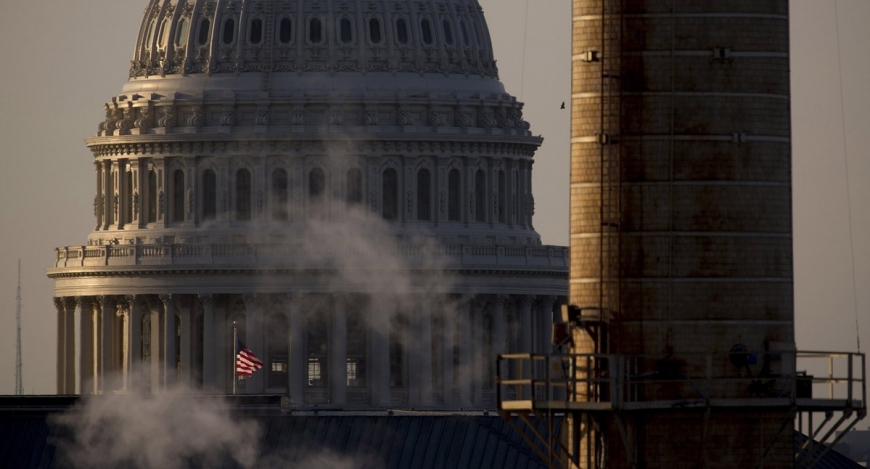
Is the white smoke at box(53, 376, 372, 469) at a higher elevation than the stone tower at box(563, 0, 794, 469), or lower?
lower

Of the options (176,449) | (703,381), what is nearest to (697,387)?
(703,381)

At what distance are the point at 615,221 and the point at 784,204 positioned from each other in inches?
179

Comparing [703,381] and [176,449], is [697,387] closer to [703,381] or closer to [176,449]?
[703,381]

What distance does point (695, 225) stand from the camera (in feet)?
334

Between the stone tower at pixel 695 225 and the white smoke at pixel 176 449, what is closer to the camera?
the stone tower at pixel 695 225

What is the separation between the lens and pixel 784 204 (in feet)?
336

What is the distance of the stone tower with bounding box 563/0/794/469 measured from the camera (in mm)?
101938

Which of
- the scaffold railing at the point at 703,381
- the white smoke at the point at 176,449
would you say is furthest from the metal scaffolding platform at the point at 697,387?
the white smoke at the point at 176,449

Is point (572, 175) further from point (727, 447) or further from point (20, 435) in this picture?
point (20, 435)

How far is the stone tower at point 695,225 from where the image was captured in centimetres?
10194

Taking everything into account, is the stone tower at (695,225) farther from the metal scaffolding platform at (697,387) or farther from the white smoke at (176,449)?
the white smoke at (176,449)

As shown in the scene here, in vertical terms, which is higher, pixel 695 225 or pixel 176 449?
pixel 695 225

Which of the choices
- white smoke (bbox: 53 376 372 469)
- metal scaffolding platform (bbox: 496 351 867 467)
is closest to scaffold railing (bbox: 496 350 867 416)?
metal scaffolding platform (bbox: 496 351 867 467)

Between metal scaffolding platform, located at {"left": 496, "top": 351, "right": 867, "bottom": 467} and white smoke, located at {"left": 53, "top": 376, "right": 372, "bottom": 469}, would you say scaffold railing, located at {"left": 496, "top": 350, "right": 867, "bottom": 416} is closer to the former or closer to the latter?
metal scaffolding platform, located at {"left": 496, "top": 351, "right": 867, "bottom": 467}
